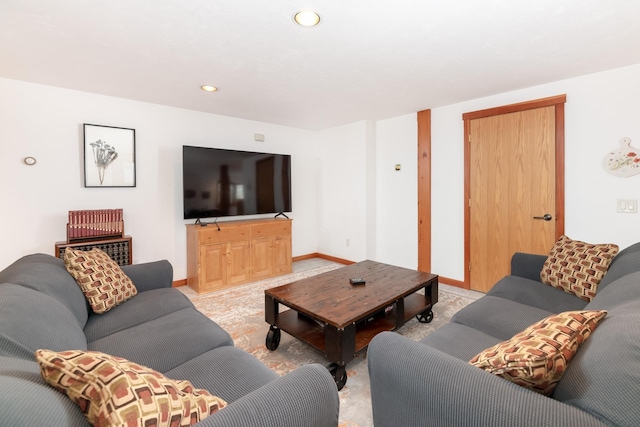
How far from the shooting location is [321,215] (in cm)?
536

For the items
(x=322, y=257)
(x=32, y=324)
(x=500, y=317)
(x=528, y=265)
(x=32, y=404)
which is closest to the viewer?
(x=32, y=404)

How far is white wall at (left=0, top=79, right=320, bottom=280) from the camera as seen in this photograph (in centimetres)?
285

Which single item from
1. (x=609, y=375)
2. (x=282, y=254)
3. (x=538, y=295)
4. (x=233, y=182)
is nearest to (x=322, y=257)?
(x=282, y=254)

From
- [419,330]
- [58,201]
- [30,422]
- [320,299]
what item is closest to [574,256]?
[419,330]

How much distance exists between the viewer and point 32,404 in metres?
0.60

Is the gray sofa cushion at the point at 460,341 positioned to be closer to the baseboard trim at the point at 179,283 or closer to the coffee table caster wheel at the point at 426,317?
the coffee table caster wheel at the point at 426,317

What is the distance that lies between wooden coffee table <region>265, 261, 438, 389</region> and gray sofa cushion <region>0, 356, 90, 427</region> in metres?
1.33

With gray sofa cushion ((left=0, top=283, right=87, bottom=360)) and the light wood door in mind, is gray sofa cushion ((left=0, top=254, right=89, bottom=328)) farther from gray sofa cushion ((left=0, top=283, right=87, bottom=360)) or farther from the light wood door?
the light wood door

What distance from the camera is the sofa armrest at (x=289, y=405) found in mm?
747

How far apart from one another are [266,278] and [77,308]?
2588 mm

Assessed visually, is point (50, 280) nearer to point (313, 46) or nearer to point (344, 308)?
point (344, 308)

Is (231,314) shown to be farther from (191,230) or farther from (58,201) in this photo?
(58,201)

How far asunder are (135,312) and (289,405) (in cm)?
151

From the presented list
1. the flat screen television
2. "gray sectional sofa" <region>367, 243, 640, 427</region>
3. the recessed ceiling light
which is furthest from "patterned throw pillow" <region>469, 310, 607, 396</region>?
the flat screen television
